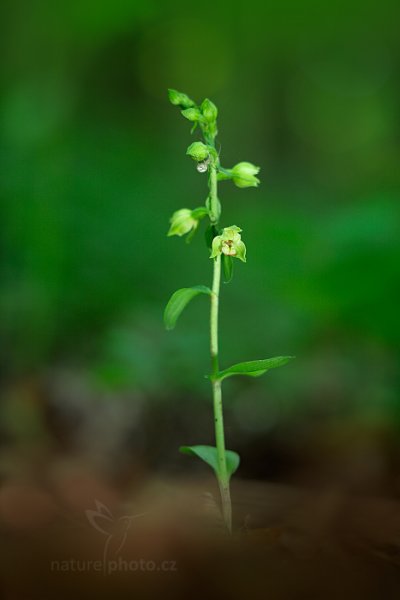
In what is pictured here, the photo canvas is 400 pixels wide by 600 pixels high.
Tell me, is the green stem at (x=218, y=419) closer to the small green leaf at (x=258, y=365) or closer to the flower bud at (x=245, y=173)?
the small green leaf at (x=258, y=365)

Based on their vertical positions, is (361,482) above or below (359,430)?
below

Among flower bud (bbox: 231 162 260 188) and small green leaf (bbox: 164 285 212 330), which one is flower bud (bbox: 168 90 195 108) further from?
small green leaf (bbox: 164 285 212 330)

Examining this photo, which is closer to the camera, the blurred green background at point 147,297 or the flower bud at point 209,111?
the flower bud at point 209,111

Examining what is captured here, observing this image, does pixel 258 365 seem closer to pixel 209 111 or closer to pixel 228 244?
pixel 228 244

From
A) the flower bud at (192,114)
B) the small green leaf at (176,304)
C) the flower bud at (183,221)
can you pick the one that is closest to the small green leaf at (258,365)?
the small green leaf at (176,304)

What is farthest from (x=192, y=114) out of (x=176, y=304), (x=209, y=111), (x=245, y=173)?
(x=176, y=304)

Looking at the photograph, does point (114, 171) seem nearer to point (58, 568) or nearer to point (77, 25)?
point (77, 25)

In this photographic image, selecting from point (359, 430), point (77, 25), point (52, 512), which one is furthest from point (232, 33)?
point (52, 512)

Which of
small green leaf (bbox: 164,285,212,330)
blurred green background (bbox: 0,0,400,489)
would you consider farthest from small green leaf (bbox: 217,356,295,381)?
blurred green background (bbox: 0,0,400,489)
